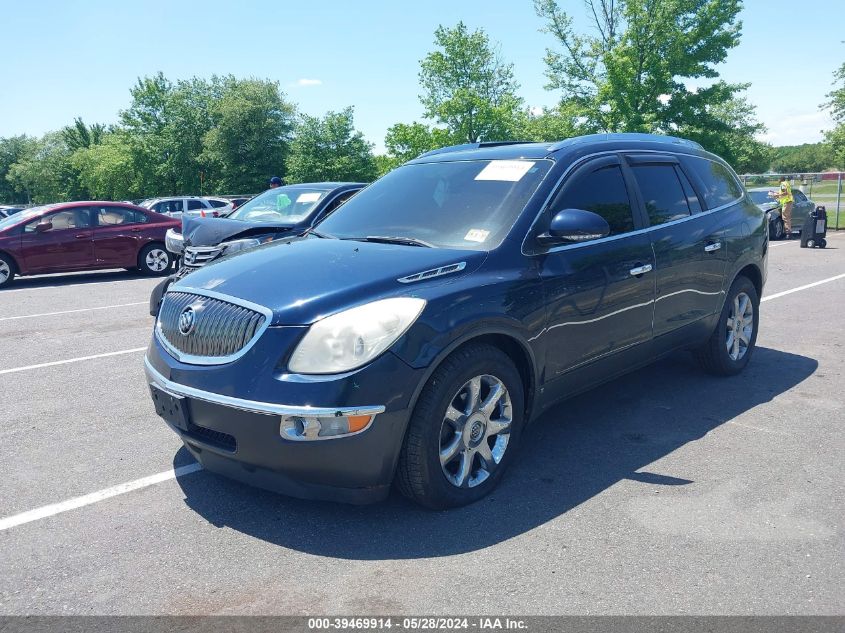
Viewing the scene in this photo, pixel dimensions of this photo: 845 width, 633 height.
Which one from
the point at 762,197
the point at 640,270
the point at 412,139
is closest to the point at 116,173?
the point at 412,139

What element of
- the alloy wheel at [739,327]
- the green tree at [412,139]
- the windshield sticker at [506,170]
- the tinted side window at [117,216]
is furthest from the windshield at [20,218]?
the green tree at [412,139]

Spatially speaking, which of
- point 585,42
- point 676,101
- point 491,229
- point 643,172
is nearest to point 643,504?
point 491,229

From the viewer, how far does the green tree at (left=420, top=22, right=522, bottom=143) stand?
50.2m

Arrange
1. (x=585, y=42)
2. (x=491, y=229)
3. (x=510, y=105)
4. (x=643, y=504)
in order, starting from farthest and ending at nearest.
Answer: (x=510, y=105) → (x=585, y=42) → (x=491, y=229) → (x=643, y=504)

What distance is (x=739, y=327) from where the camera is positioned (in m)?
5.93

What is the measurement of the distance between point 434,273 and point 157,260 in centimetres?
1245

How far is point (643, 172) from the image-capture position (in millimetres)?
4867

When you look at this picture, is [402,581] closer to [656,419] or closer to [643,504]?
[643,504]

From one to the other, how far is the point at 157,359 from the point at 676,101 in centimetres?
2687

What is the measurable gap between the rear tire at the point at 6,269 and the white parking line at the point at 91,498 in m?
10.9

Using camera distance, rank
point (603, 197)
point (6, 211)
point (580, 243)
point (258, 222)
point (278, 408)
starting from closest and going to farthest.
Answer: point (278, 408), point (580, 243), point (603, 197), point (258, 222), point (6, 211)

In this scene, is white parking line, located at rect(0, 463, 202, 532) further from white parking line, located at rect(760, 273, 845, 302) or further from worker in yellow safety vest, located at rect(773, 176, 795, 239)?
→ worker in yellow safety vest, located at rect(773, 176, 795, 239)

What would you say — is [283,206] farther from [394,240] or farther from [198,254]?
[394,240]

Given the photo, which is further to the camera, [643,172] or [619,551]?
[643,172]
